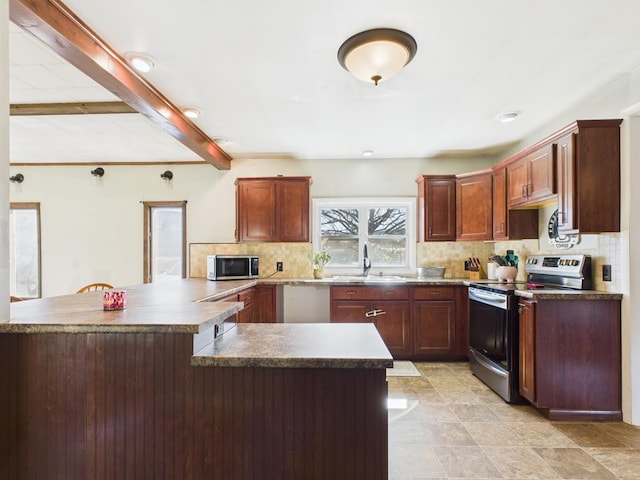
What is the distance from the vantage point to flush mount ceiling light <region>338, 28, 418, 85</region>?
191 cm

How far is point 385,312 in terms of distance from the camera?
3781mm

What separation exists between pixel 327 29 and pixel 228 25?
55cm

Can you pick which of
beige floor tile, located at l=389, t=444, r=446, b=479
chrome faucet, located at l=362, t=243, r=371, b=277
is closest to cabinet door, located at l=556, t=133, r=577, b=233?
beige floor tile, located at l=389, t=444, r=446, b=479

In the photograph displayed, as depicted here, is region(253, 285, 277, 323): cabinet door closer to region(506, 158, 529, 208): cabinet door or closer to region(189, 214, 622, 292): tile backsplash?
region(189, 214, 622, 292): tile backsplash

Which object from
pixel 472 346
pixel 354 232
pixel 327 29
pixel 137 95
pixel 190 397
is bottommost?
pixel 472 346

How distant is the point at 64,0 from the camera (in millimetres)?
1669

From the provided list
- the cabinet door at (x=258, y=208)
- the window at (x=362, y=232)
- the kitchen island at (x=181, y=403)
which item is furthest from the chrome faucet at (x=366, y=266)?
the kitchen island at (x=181, y=403)

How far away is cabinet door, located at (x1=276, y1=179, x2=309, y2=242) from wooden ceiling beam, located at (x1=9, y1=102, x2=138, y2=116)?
5.96 ft

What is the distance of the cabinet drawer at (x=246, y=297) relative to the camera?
336cm

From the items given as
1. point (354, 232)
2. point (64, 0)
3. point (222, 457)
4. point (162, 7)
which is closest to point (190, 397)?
point (222, 457)

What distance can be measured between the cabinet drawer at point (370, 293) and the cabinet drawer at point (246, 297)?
0.93 metres

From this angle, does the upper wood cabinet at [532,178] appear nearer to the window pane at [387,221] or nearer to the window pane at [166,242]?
the window pane at [387,221]

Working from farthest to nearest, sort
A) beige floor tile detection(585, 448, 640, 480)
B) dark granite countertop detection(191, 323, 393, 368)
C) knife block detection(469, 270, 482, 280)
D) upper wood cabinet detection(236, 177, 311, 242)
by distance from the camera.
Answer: upper wood cabinet detection(236, 177, 311, 242), knife block detection(469, 270, 482, 280), beige floor tile detection(585, 448, 640, 480), dark granite countertop detection(191, 323, 393, 368)

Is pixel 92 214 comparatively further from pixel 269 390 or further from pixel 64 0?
pixel 269 390
